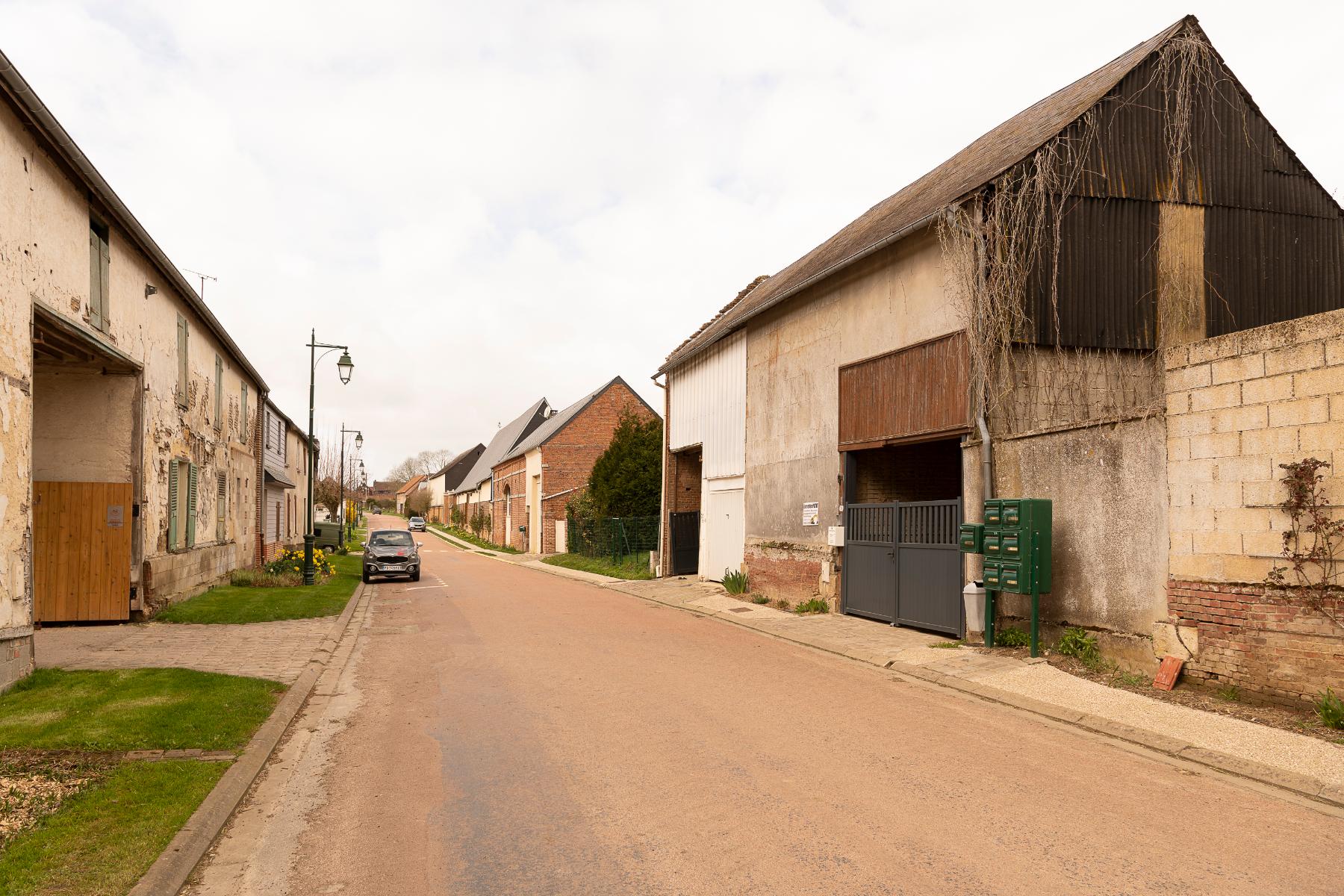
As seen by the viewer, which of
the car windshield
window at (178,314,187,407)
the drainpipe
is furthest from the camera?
the car windshield

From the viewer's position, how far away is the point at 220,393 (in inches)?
854

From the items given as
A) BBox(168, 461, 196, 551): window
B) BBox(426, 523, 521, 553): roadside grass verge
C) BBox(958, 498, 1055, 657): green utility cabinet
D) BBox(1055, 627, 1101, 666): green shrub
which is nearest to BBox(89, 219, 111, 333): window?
BBox(168, 461, 196, 551): window

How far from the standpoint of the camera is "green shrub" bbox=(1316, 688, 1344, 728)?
286 inches

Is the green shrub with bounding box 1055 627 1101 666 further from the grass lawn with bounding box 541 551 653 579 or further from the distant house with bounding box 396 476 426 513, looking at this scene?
the distant house with bounding box 396 476 426 513

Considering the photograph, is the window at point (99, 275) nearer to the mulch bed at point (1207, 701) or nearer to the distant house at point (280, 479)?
the mulch bed at point (1207, 701)

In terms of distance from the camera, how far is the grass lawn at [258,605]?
49.7 feet

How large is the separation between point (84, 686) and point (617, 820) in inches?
256

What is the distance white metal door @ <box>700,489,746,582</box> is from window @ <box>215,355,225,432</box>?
38.6ft

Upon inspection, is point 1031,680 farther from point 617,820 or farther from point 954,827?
point 617,820

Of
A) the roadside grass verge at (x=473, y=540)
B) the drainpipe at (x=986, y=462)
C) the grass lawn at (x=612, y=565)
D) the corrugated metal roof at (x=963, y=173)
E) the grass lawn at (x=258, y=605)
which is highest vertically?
the corrugated metal roof at (x=963, y=173)

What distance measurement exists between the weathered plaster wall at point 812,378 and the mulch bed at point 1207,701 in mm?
5135

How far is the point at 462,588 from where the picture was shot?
23875 millimetres

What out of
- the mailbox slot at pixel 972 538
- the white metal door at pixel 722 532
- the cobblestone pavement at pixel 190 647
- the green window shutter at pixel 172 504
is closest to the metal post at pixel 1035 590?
the mailbox slot at pixel 972 538

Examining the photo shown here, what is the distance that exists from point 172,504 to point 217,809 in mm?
12832
